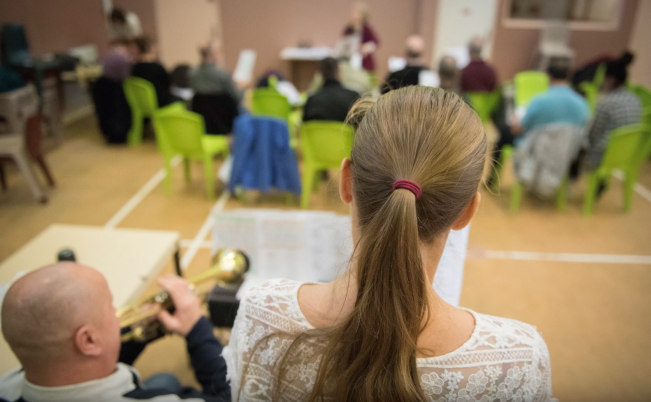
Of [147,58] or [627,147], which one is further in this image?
[147,58]

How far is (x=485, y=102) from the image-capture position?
5148mm

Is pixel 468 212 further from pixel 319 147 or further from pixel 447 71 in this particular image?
pixel 447 71

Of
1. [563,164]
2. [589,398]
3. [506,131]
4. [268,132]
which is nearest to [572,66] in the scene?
[506,131]

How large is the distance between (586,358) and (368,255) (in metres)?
2.24

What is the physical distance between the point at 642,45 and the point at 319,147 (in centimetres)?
562

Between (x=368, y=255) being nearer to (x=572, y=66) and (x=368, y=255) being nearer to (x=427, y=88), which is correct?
(x=427, y=88)

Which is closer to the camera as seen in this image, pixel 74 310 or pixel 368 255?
pixel 368 255

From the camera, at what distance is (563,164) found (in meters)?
3.65

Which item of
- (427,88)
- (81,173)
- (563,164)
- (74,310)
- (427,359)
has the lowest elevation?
(81,173)

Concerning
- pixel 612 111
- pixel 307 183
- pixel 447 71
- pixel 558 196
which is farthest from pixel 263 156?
pixel 612 111

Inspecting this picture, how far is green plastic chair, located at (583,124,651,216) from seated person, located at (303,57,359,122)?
2.12 metres

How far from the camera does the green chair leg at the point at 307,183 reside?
3889mm

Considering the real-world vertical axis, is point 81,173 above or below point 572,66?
below

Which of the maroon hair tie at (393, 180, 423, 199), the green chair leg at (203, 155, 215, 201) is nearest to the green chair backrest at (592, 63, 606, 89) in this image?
the green chair leg at (203, 155, 215, 201)
